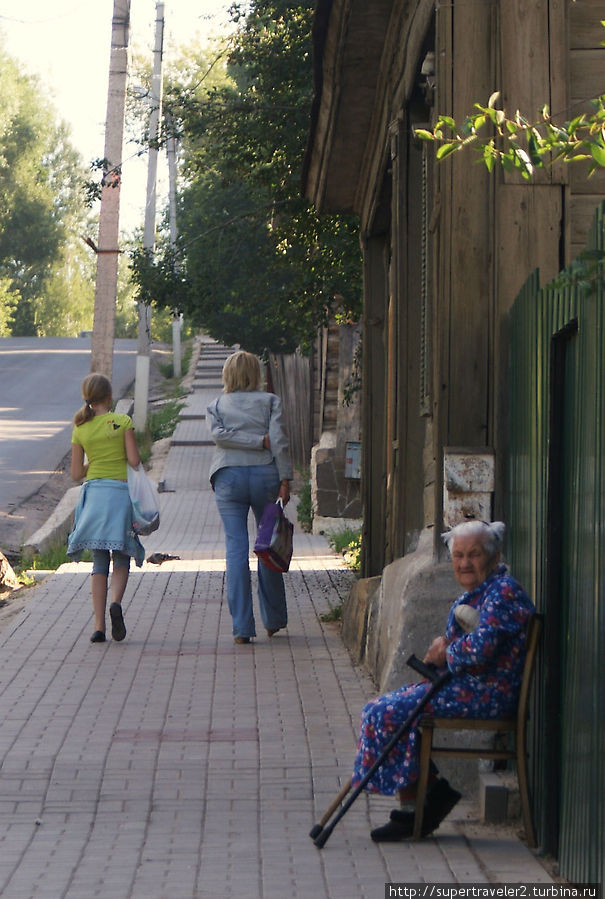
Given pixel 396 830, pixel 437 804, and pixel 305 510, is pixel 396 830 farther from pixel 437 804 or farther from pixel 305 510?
pixel 305 510

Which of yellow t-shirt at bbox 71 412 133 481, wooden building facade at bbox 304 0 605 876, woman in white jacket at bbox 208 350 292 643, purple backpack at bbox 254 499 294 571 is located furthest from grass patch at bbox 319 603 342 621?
wooden building facade at bbox 304 0 605 876

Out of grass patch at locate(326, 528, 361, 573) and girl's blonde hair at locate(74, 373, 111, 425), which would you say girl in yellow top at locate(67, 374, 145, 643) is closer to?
girl's blonde hair at locate(74, 373, 111, 425)

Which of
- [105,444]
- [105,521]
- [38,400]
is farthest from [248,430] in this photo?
[38,400]

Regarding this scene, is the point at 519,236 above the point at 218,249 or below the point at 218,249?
below

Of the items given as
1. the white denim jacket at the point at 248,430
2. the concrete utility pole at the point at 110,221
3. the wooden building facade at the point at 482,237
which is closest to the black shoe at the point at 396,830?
the wooden building facade at the point at 482,237

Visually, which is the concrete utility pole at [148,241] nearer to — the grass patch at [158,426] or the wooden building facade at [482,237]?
the grass patch at [158,426]

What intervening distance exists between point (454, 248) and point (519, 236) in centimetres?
29

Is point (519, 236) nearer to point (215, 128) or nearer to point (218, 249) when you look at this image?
point (215, 128)

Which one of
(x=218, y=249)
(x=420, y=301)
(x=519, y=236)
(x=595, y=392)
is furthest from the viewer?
(x=218, y=249)

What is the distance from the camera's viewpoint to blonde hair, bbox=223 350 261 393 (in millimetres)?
8977

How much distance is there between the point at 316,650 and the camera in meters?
8.73

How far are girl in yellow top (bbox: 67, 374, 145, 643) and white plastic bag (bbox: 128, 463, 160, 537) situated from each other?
0.06m

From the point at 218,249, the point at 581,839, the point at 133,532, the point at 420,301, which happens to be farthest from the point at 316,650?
the point at 218,249

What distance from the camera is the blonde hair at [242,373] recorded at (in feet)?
29.5
